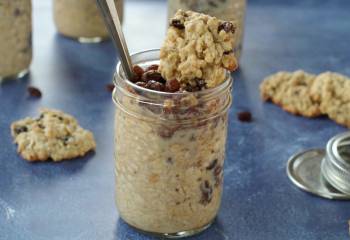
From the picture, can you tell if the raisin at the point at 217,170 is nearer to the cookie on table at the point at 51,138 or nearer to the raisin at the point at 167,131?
the raisin at the point at 167,131

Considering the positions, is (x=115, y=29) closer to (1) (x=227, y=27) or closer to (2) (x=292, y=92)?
(1) (x=227, y=27)

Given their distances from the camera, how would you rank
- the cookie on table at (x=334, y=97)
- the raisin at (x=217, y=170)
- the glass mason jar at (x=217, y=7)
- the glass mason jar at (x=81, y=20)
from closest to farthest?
the raisin at (x=217, y=170) < the cookie on table at (x=334, y=97) < the glass mason jar at (x=217, y=7) < the glass mason jar at (x=81, y=20)

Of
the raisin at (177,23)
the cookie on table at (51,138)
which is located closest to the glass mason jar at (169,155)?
the raisin at (177,23)

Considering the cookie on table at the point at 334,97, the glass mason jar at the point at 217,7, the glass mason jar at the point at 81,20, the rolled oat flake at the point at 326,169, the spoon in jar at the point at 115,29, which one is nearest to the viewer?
the spoon in jar at the point at 115,29

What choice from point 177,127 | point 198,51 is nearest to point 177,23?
point 198,51

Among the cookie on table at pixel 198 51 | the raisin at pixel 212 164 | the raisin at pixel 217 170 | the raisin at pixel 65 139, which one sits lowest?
the raisin at pixel 65 139

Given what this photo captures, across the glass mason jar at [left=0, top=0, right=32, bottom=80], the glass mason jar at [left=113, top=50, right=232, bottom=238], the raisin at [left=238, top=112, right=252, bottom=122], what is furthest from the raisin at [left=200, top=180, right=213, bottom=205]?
the glass mason jar at [left=0, top=0, right=32, bottom=80]
